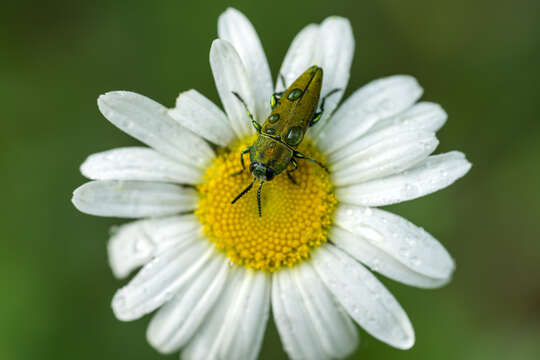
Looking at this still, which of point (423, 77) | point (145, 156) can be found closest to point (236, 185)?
point (145, 156)

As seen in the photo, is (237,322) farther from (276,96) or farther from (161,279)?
(276,96)

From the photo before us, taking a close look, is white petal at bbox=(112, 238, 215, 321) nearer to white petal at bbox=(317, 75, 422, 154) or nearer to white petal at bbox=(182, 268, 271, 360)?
white petal at bbox=(182, 268, 271, 360)

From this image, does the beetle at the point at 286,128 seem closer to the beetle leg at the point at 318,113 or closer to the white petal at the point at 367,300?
the beetle leg at the point at 318,113

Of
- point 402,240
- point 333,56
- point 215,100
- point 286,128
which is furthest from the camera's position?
point 215,100

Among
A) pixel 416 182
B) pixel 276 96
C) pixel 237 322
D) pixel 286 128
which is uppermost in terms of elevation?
pixel 276 96

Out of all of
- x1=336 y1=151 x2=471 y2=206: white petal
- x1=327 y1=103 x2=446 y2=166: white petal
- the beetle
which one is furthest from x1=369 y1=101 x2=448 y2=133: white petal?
the beetle

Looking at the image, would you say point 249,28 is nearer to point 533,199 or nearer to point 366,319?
point 366,319

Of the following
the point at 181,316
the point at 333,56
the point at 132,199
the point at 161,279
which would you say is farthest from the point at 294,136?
the point at 181,316

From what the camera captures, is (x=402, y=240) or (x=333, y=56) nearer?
(x=402, y=240)

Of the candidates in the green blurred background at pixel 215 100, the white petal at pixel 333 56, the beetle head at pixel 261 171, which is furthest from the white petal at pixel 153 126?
the green blurred background at pixel 215 100
